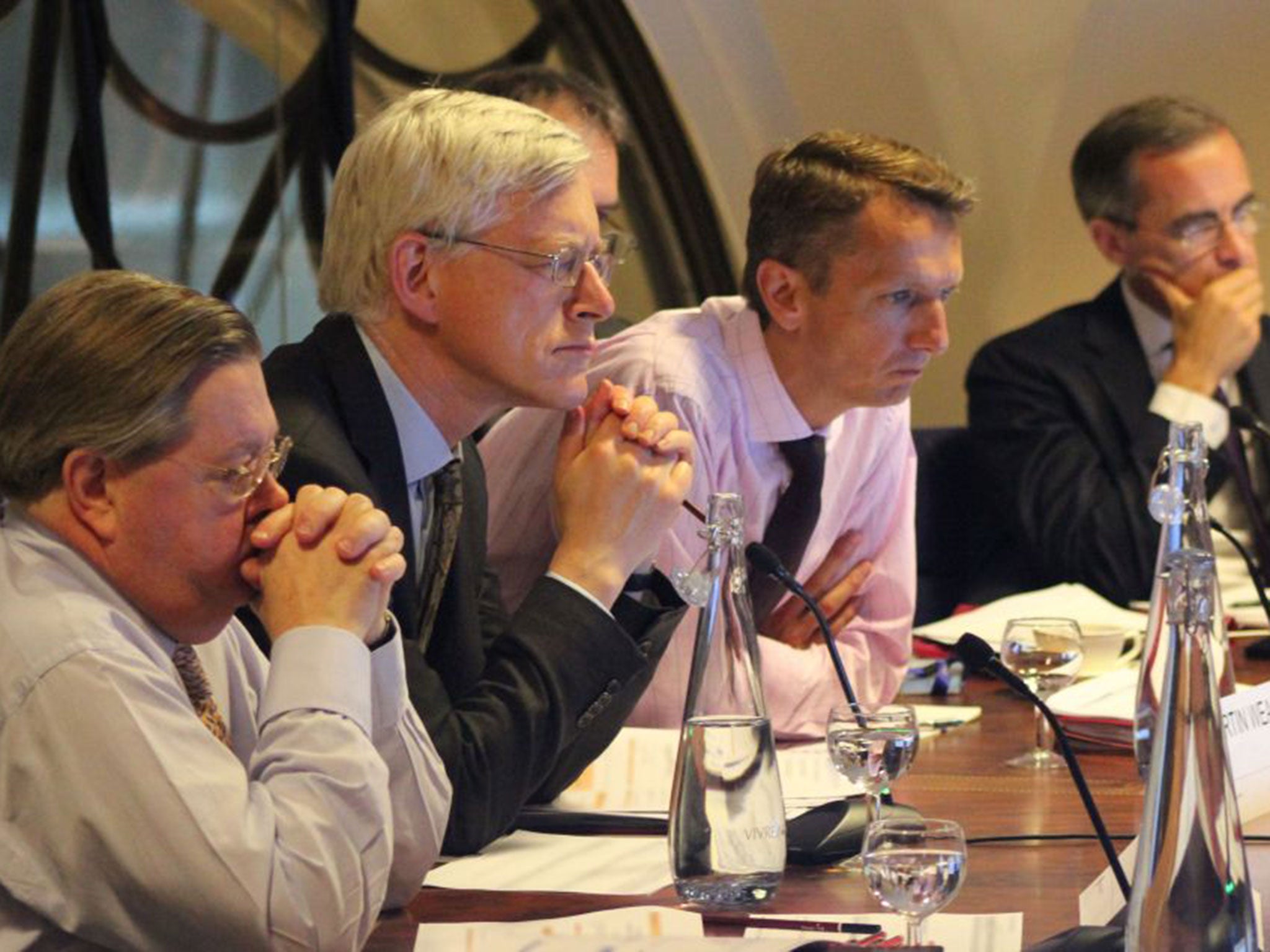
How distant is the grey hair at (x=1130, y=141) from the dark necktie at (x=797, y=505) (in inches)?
65.0

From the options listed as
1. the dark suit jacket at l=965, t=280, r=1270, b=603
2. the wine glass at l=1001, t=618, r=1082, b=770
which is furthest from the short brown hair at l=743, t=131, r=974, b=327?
the dark suit jacket at l=965, t=280, r=1270, b=603

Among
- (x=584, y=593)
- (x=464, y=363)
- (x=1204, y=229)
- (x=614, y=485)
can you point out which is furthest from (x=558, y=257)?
(x=1204, y=229)

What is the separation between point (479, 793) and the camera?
68.3 inches

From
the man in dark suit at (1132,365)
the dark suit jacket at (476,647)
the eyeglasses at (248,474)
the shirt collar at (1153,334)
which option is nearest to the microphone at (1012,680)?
the dark suit jacket at (476,647)

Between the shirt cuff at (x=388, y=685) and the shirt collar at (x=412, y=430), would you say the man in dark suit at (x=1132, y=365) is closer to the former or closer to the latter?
the shirt collar at (x=412, y=430)

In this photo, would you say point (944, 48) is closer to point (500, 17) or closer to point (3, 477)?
point (500, 17)

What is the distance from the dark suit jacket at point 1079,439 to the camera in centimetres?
383

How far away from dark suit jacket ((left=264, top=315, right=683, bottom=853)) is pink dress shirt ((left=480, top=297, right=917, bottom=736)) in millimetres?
314

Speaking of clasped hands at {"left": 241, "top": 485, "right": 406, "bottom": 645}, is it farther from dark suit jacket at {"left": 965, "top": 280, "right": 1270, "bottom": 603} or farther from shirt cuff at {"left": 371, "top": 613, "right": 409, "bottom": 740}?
dark suit jacket at {"left": 965, "top": 280, "right": 1270, "bottom": 603}

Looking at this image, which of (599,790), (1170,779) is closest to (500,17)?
(599,790)

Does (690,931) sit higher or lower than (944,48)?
lower

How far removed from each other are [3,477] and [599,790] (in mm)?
708

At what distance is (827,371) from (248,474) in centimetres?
137

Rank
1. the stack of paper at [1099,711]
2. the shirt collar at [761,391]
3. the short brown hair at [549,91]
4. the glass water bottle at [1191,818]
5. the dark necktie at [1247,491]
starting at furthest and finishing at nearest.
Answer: the short brown hair at [549,91] → the dark necktie at [1247,491] → the shirt collar at [761,391] → the stack of paper at [1099,711] → the glass water bottle at [1191,818]
